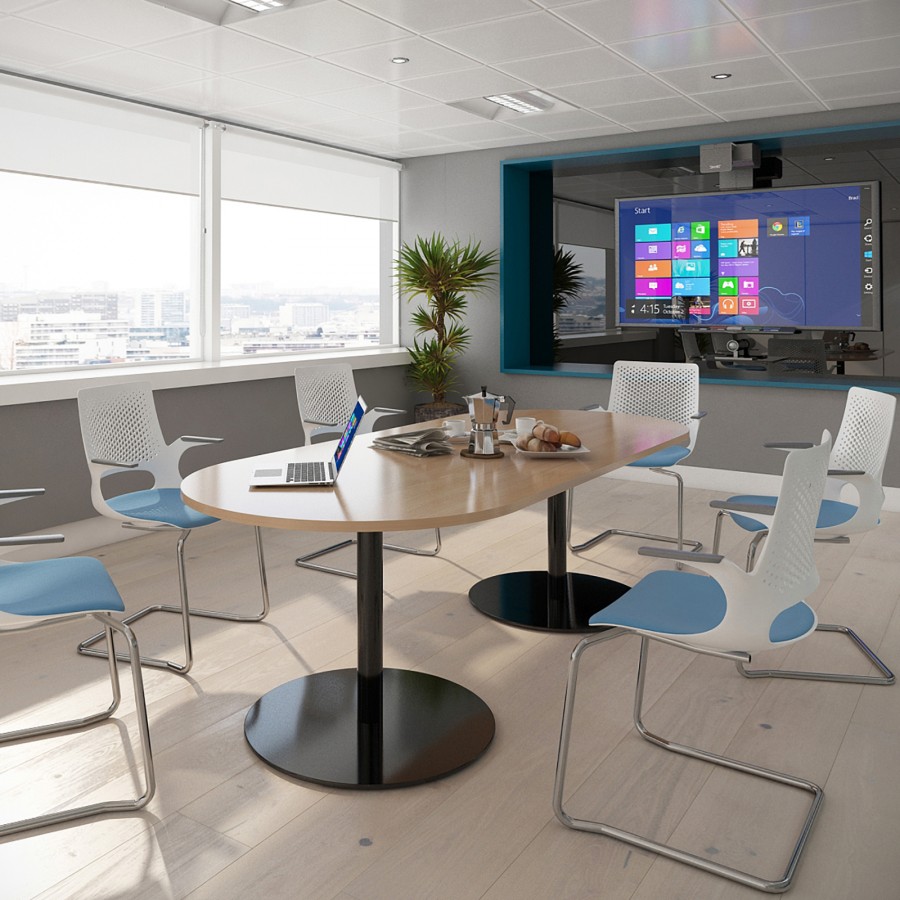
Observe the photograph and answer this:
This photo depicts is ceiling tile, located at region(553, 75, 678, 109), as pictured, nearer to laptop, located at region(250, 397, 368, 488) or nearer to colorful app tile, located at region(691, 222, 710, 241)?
colorful app tile, located at region(691, 222, 710, 241)

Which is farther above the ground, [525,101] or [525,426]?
[525,101]

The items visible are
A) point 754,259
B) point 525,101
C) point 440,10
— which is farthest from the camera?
point 754,259

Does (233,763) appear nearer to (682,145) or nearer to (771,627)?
(771,627)

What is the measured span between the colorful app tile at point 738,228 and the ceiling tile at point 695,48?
216cm

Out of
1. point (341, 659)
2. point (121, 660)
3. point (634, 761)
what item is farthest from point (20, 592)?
point (634, 761)

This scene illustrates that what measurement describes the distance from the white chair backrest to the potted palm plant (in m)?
1.98

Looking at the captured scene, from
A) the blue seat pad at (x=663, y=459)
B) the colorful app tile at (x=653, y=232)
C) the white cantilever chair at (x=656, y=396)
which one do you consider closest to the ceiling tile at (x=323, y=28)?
the white cantilever chair at (x=656, y=396)

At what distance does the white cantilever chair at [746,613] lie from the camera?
7.24 ft

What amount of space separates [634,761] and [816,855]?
59 centimetres

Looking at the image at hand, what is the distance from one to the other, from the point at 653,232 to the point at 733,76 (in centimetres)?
211

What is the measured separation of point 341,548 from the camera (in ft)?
16.6

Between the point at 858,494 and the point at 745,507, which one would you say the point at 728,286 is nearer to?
the point at 858,494

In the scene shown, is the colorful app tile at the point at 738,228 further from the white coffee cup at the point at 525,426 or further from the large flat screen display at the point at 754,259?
the white coffee cup at the point at 525,426

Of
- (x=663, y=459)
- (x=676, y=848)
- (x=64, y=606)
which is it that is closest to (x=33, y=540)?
(x=64, y=606)
